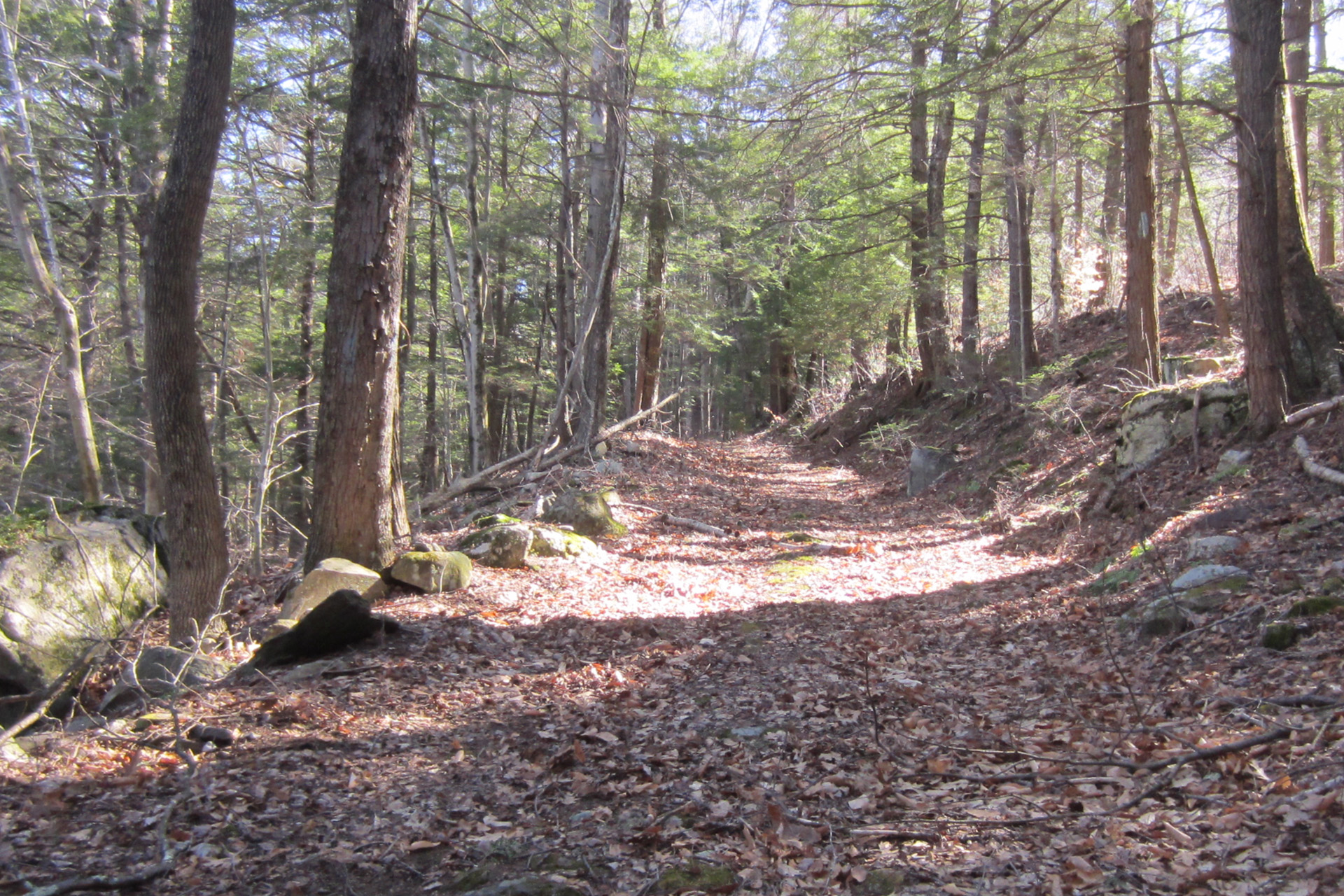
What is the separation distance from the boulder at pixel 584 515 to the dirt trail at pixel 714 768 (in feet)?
8.05

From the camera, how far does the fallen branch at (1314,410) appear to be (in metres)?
7.18

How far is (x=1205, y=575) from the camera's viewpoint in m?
5.82

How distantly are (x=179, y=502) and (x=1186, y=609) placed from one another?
7.81 m

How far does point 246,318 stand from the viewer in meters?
15.6

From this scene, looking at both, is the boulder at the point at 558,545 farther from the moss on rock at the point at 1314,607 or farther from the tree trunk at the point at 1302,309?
the tree trunk at the point at 1302,309

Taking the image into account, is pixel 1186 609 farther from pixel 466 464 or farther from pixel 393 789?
pixel 466 464

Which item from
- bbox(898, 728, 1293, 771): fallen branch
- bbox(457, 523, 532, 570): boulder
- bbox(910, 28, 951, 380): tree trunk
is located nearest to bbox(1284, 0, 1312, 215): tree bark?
bbox(910, 28, 951, 380): tree trunk

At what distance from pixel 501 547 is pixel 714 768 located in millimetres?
4442

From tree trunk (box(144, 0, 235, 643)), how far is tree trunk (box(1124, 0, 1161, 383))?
9.65 metres

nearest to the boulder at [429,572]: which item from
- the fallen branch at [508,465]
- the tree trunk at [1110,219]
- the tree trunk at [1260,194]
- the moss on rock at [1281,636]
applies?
the fallen branch at [508,465]

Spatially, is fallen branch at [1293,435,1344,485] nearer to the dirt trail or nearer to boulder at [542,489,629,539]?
the dirt trail

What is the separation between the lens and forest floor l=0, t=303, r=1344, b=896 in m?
3.19

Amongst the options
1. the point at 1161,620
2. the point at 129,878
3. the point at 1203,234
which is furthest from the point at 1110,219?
the point at 129,878

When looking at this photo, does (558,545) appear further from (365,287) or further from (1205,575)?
(1205,575)
